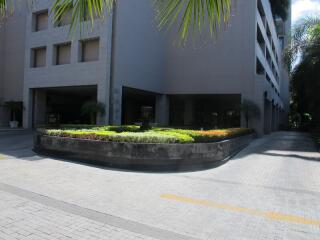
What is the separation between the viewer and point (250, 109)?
22938 millimetres

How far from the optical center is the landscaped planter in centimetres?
1009

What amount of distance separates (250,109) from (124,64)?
9.70 metres

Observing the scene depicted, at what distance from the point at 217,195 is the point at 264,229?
2177 mm

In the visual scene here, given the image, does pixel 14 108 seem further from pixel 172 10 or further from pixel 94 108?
pixel 172 10

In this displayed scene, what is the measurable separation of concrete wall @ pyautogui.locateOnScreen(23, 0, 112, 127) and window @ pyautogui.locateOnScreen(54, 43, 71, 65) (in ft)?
1.12

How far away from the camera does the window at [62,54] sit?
76.4 feet

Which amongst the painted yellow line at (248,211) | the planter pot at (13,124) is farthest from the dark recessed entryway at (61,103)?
the painted yellow line at (248,211)

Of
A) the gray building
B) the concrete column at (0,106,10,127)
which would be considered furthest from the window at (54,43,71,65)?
the concrete column at (0,106,10,127)

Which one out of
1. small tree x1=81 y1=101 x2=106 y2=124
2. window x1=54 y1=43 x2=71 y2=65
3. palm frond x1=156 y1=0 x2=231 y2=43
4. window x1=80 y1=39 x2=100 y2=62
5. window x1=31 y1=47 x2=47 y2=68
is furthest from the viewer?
window x1=31 y1=47 x2=47 y2=68

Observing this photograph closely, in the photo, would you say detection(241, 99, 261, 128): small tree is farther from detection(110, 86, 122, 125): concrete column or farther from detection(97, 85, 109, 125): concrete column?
detection(97, 85, 109, 125): concrete column

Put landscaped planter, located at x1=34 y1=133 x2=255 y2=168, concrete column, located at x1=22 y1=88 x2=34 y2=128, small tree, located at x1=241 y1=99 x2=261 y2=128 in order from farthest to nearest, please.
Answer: concrete column, located at x1=22 y1=88 x2=34 y2=128
small tree, located at x1=241 y1=99 x2=261 y2=128
landscaped planter, located at x1=34 y1=133 x2=255 y2=168

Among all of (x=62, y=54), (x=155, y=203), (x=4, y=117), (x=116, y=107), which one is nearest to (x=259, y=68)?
(x=116, y=107)

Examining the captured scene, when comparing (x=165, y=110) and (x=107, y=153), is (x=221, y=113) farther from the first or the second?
(x=107, y=153)

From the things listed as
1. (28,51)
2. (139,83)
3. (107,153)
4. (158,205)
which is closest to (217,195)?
(158,205)
